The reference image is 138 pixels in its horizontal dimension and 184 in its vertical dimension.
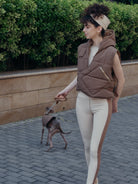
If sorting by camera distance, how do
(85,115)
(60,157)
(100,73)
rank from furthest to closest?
(60,157) < (85,115) < (100,73)

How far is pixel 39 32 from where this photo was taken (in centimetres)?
973

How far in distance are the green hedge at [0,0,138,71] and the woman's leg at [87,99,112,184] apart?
4036 millimetres

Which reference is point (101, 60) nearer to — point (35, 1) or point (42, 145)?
Answer: point (42, 145)

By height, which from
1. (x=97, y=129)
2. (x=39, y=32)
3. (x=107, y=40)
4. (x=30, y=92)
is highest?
(x=39, y=32)

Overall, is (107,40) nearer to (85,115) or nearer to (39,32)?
(85,115)

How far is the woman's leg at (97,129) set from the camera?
4941 millimetres

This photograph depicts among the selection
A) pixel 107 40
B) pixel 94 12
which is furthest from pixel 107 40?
pixel 94 12

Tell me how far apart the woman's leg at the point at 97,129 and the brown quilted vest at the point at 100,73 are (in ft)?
0.40

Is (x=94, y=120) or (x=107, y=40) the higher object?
(x=107, y=40)

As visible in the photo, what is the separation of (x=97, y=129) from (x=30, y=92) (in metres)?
Result: 4.58

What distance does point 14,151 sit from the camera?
275 inches

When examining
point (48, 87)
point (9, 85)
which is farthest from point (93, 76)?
point (48, 87)

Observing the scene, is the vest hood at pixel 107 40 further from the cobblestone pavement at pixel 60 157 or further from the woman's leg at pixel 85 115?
the cobblestone pavement at pixel 60 157

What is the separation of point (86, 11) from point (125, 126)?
183 inches
